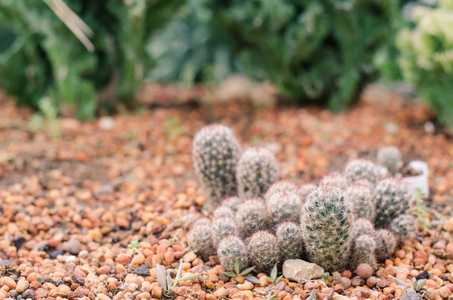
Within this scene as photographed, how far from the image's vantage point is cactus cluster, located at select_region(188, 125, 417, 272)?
202 centimetres

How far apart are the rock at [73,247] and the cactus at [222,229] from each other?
0.79 metres

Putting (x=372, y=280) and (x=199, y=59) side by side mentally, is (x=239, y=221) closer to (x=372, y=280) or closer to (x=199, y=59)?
(x=372, y=280)

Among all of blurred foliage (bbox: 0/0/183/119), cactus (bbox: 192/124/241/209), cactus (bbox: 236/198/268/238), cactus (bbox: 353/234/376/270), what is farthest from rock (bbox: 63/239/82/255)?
blurred foliage (bbox: 0/0/183/119)

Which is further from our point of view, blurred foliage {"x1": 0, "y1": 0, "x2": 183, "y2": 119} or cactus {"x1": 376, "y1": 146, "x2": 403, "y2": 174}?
blurred foliage {"x1": 0, "y1": 0, "x2": 183, "y2": 119}

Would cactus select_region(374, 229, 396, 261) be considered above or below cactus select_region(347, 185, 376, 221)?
below

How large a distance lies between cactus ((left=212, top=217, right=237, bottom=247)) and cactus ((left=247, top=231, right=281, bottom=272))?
12cm

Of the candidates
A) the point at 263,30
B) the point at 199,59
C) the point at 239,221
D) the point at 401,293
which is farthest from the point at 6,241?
the point at 199,59

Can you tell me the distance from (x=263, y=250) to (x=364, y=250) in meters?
0.48

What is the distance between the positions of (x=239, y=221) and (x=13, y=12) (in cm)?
345

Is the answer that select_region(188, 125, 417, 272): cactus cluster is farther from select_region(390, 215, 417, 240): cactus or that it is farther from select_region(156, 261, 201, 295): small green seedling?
select_region(156, 261, 201, 295): small green seedling

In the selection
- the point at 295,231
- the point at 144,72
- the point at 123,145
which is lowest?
the point at 295,231

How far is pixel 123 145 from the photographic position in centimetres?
404

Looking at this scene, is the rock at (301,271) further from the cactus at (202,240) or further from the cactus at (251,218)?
the cactus at (202,240)

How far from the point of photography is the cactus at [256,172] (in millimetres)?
2479
